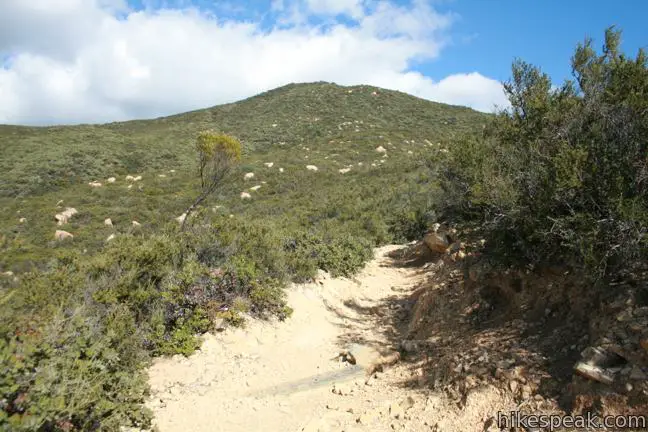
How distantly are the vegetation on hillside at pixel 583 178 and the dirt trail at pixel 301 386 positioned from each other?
2049mm

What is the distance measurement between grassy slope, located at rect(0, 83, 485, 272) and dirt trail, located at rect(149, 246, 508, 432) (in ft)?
10.2

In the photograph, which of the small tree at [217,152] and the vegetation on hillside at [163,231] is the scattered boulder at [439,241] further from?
the small tree at [217,152]

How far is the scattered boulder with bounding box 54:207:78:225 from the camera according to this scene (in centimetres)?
1987

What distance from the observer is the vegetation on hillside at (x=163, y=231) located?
12.9ft

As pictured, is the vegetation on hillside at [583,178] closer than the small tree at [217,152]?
Yes

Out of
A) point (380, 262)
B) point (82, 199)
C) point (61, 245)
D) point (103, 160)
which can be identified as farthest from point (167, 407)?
point (103, 160)

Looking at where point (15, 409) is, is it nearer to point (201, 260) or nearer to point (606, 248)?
point (201, 260)

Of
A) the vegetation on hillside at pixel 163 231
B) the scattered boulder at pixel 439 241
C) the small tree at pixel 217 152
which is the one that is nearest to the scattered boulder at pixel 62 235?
the vegetation on hillside at pixel 163 231

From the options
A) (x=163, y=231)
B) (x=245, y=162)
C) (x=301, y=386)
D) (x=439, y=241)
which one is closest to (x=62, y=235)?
(x=163, y=231)

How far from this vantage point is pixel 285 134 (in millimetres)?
41438

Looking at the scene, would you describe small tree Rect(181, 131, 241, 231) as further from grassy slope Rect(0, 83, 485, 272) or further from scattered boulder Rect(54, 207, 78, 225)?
scattered boulder Rect(54, 207, 78, 225)

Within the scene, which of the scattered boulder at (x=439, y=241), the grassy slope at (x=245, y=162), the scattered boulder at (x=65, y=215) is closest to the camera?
the scattered boulder at (x=439, y=241)

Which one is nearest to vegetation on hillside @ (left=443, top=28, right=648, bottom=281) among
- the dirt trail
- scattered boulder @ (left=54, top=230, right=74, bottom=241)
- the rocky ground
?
the rocky ground

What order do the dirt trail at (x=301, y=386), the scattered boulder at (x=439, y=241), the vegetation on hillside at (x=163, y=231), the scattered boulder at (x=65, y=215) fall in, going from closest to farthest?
the vegetation on hillside at (x=163, y=231), the dirt trail at (x=301, y=386), the scattered boulder at (x=439, y=241), the scattered boulder at (x=65, y=215)
